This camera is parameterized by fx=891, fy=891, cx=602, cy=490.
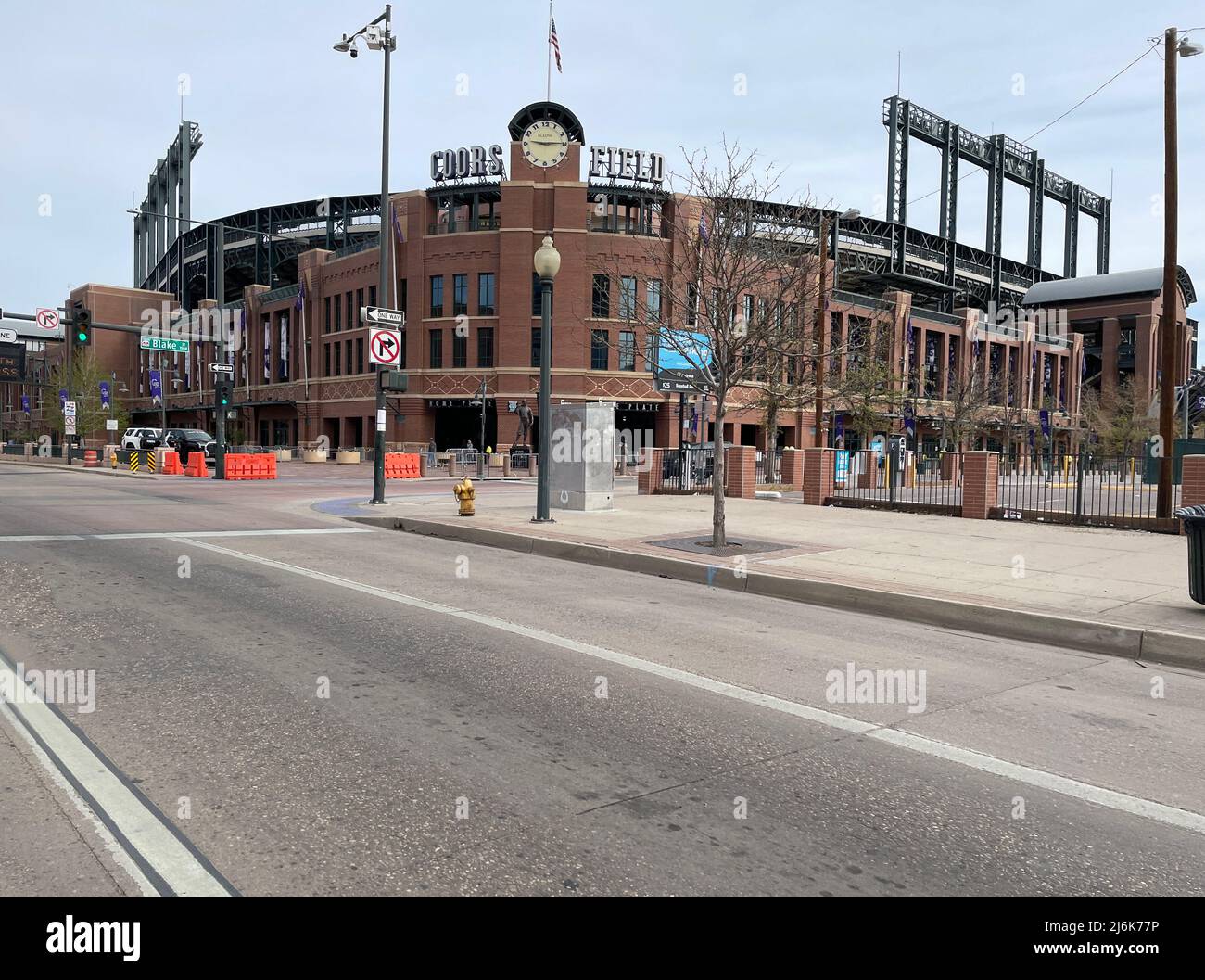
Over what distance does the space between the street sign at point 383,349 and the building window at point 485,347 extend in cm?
3559

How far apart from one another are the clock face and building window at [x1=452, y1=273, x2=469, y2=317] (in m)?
8.18

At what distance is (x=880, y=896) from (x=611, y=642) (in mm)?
4086

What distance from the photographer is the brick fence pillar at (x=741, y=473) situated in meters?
23.8

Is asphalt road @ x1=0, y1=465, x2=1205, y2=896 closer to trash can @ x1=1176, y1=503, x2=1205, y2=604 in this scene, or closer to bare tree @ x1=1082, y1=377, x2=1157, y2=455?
trash can @ x1=1176, y1=503, x2=1205, y2=604

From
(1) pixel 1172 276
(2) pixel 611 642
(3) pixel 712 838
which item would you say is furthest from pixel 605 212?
(3) pixel 712 838

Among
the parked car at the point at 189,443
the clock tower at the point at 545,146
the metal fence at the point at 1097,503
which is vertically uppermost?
the clock tower at the point at 545,146

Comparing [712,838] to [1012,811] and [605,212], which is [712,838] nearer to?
[1012,811]

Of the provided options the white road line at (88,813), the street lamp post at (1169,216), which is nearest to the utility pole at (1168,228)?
the street lamp post at (1169,216)

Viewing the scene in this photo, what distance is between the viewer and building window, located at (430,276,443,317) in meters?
55.9

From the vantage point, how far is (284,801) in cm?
381

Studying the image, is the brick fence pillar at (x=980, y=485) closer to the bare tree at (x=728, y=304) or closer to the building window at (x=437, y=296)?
the bare tree at (x=728, y=304)

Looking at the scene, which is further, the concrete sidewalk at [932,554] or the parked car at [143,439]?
the parked car at [143,439]

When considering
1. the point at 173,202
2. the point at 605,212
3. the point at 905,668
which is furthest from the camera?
the point at 173,202

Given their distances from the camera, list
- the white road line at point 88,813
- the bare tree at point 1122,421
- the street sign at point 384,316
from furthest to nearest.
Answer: the bare tree at point 1122,421
the street sign at point 384,316
the white road line at point 88,813
